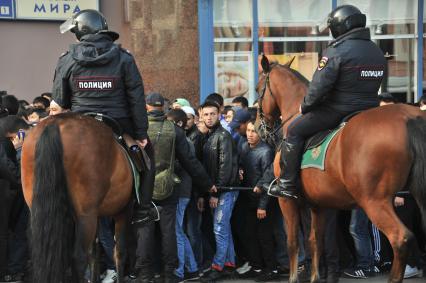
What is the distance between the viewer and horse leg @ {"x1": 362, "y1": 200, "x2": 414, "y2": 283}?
22.5 feet

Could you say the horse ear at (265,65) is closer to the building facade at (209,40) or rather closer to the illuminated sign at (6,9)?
the building facade at (209,40)

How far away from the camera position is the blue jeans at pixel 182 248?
9391 mm

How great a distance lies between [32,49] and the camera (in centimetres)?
1493

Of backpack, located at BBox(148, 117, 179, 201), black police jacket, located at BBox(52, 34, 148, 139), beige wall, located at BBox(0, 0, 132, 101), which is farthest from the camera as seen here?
beige wall, located at BBox(0, 0, 132, 101)

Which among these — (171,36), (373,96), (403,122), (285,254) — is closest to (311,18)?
(171,36)

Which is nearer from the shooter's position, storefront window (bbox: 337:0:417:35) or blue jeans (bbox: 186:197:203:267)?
blue jeans (bbox: 186:197:203:267)

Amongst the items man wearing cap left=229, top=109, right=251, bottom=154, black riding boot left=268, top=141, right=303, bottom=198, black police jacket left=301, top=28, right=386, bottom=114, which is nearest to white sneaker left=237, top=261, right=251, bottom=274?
man wearing cap left=229, top=109, right=251, bottom=154

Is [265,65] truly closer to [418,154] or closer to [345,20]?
[345,20]

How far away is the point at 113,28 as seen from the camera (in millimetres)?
14953

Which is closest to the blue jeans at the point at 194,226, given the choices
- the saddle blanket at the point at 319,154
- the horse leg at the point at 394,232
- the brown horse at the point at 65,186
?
the saddle blanket at the point at 319,154

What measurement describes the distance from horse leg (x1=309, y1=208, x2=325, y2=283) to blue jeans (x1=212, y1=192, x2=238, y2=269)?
1390 millimetres

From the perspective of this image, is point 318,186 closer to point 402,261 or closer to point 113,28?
point 402,261

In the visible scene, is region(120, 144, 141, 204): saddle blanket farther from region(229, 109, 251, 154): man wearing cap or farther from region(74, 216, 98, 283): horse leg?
region(229, 109, 251, 154): man wearing cap

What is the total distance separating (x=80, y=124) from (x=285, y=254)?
13.2ft
